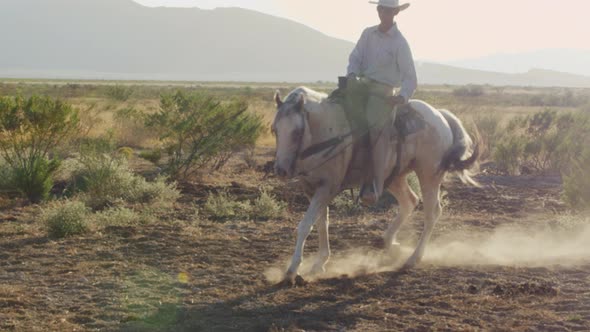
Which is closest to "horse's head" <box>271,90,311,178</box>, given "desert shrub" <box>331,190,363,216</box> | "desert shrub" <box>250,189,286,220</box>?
"desert shrub" <box>250,189,286,220</box>

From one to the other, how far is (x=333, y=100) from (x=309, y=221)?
1284mm

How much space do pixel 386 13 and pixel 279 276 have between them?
298cm

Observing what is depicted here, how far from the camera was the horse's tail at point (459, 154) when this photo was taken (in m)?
9.27

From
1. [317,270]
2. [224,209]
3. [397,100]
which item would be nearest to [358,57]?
[397,100]

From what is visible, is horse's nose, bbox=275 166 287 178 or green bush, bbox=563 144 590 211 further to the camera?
green bush, bbox=563 144 590 211

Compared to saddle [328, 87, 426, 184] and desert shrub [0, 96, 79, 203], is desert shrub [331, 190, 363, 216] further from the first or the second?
desert shrub [0, 96, 79, 203]

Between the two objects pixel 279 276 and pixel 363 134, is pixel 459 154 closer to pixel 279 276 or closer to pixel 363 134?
pixel 363 134

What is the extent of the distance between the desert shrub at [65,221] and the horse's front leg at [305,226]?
3613 millimetres

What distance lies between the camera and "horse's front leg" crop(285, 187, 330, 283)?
773 centimetres

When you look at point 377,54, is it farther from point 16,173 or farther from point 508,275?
point 16,173

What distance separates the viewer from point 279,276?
8086 mm

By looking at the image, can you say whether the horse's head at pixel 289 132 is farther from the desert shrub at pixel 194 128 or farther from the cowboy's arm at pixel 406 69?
the desert shrub at pixel 194 128

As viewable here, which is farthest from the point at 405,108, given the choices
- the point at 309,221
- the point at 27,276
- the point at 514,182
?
the point at 514,182

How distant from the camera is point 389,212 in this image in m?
12.6
